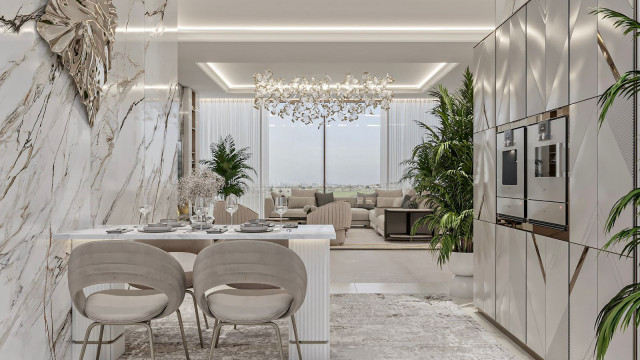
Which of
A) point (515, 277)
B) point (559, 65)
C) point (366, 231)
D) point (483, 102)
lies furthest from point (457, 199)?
point (366, 231)

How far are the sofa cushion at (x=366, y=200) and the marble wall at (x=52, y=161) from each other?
734 centimetres

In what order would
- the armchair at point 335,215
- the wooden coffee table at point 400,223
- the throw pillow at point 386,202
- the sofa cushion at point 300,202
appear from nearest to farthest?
1. the armchair at point 335,215
2. the wooden coffee table at point 400,223
3. the sofa cushion at point 300,202
4. the throw pillow at point 386,202

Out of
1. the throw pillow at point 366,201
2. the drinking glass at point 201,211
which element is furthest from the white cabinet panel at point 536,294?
the throw pillow at point 366,201

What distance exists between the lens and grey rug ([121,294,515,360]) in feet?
10.3

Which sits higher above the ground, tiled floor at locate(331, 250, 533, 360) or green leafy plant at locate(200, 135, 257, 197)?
green leafy plant at locate(200, 135, 257, 197)

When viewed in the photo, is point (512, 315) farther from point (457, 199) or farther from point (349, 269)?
point (349, 269)

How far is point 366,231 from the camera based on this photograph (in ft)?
32.8

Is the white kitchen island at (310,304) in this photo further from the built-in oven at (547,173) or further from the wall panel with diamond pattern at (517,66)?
the wall panel with diamond pattern at (517,66)

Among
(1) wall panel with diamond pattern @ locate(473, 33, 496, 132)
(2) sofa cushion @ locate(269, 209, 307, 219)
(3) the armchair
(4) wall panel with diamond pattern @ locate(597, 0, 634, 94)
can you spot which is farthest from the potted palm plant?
(2) sofa cushion @ locate(269, 209, 307, 219)

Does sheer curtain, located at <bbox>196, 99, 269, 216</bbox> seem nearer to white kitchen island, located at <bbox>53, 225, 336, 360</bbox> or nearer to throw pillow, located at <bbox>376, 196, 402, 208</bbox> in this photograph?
throw pillow, located at <bbox>376, 196, 402, 208</bbox>

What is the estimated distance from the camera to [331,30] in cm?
585

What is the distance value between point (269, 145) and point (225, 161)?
1.79m

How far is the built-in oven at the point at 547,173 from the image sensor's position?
2.62 m

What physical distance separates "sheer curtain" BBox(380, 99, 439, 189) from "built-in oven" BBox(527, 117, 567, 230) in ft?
26.5
